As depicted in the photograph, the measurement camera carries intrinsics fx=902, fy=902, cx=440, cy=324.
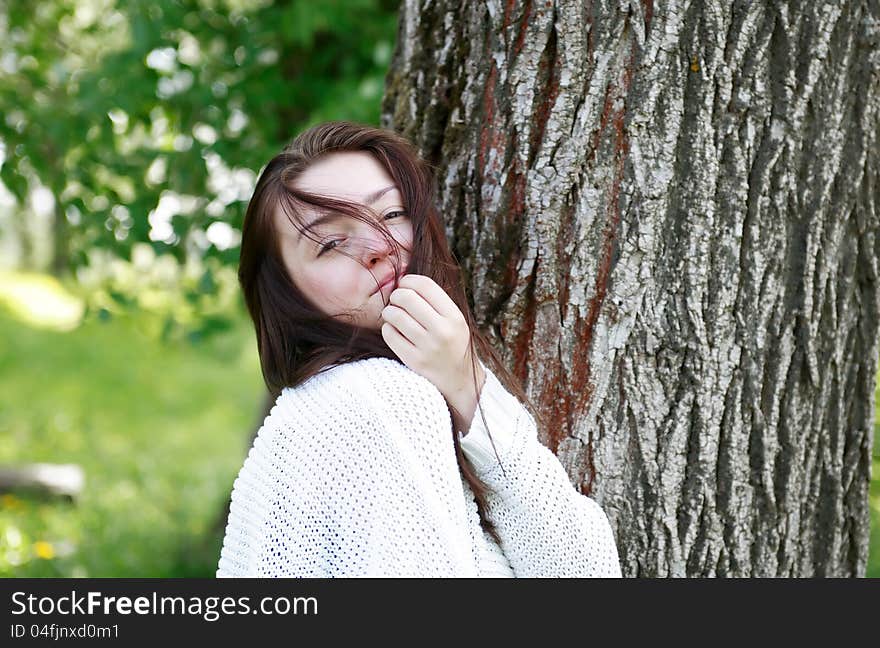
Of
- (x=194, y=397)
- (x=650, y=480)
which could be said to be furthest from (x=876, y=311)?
(x=194, y=397)

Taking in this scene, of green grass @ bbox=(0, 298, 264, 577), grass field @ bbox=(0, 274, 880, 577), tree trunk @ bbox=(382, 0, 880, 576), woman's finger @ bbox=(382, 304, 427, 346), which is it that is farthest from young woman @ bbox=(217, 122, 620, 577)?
green grass @ bbox=(0, 298, 264, 577)

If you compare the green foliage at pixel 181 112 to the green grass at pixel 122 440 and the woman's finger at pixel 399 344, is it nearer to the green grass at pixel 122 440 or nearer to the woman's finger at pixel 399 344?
the green grass at pixel 122 440

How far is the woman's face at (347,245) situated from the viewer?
1.70m

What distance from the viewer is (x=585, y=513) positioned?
1.76m

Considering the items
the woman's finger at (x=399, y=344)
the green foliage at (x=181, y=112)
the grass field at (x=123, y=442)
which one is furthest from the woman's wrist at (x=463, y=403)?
the green foliage at (x=181, y=112)

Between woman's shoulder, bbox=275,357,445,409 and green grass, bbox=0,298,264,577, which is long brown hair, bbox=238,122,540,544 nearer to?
woman's shoulder, bbox=275,357,445,409

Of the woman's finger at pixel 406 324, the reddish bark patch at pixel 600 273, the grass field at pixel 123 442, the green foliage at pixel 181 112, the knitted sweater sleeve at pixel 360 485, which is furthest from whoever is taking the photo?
the grass field at pixel 123 442

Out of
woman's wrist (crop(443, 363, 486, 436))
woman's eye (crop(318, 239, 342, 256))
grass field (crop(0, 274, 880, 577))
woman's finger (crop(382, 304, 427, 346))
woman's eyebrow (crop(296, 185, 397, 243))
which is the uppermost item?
woman's eyebrow (crop(296, 185, 397, 243))

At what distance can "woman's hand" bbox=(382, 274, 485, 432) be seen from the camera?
1.65 meters

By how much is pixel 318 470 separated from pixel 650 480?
2.85ft

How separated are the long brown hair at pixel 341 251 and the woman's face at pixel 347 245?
2 cm

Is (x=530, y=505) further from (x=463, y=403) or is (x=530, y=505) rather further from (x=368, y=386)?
(x=368, y=386)

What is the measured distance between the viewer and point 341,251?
5.58 ft

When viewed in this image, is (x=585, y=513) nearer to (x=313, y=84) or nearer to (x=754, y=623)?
(x=754, y=623)
